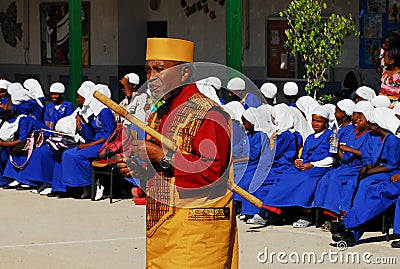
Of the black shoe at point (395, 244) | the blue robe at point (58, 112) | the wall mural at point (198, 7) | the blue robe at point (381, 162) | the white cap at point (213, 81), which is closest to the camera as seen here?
the white cap at point (213, 81)

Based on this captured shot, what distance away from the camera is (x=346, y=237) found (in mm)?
8969

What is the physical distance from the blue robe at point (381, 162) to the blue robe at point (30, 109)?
534cm

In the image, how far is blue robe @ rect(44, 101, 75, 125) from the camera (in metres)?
12.9

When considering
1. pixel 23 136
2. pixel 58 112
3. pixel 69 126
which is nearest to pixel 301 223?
pixel 69 126

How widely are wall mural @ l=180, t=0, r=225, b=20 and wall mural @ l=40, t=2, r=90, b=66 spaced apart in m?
3.37

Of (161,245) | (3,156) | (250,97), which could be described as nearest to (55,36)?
(3,156)

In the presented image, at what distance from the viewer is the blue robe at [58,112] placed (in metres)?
12.9

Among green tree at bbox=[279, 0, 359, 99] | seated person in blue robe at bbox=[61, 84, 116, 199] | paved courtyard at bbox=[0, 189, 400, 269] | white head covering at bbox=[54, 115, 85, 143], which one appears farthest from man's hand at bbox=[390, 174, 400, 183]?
white head covering at bbox=[54, 115, 85, 143]

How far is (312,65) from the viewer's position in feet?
40.8

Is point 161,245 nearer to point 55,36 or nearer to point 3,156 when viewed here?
point 3,156

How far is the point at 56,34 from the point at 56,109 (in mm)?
10018

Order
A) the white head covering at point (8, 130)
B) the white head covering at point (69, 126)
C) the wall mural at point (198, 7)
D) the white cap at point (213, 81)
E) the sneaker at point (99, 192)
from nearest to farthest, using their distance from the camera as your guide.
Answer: the white cap at point (213, 81) < the sneaker at point (99, 192) < the white head covering at point (69, 126) < the white head covering at point (8, 130) < the wall mural at point (198, 7)

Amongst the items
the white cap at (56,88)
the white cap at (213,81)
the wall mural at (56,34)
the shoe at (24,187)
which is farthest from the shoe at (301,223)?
the wall mural at (56,34)

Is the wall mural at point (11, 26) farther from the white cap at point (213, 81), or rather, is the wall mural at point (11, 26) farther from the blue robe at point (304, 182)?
the blue robe at point (304, 182)
